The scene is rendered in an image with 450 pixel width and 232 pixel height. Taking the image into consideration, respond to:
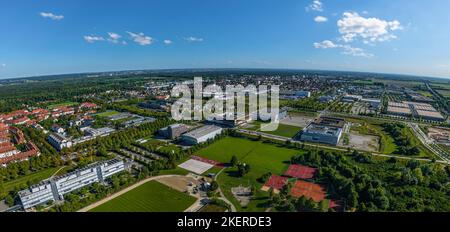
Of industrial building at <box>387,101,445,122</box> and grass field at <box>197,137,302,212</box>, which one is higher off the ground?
industrial building at <box>387,101,445,122</box>

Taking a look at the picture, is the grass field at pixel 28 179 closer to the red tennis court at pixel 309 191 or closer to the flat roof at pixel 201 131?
the flat roof at pixel 201 131

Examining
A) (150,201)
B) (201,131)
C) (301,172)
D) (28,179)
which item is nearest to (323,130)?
(301,172)

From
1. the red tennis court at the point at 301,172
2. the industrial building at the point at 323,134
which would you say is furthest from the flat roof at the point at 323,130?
the red tennis court at the point at 301,172

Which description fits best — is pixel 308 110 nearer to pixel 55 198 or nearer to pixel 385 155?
pixel 385 155

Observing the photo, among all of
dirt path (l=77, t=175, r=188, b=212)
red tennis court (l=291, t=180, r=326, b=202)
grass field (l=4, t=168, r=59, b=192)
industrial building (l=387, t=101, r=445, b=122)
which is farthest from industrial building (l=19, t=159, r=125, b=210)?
industrial building (l=387, t=101, r=445, b=122)

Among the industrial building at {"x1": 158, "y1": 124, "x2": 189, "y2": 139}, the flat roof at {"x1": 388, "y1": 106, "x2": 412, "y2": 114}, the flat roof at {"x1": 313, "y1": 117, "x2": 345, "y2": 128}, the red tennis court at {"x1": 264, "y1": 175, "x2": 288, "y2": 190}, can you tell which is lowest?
the red tennis court at {"x1": 264, "y1": 175, "x2": 288, "y2": 190}

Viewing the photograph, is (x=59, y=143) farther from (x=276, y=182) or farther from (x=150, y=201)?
(x=276, y=182)

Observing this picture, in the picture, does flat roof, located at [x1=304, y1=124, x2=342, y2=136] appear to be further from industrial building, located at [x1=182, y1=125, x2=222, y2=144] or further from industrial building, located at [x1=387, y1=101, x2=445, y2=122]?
industrial building, located at [x1=387, y1=101, x2=445, y2=122]
